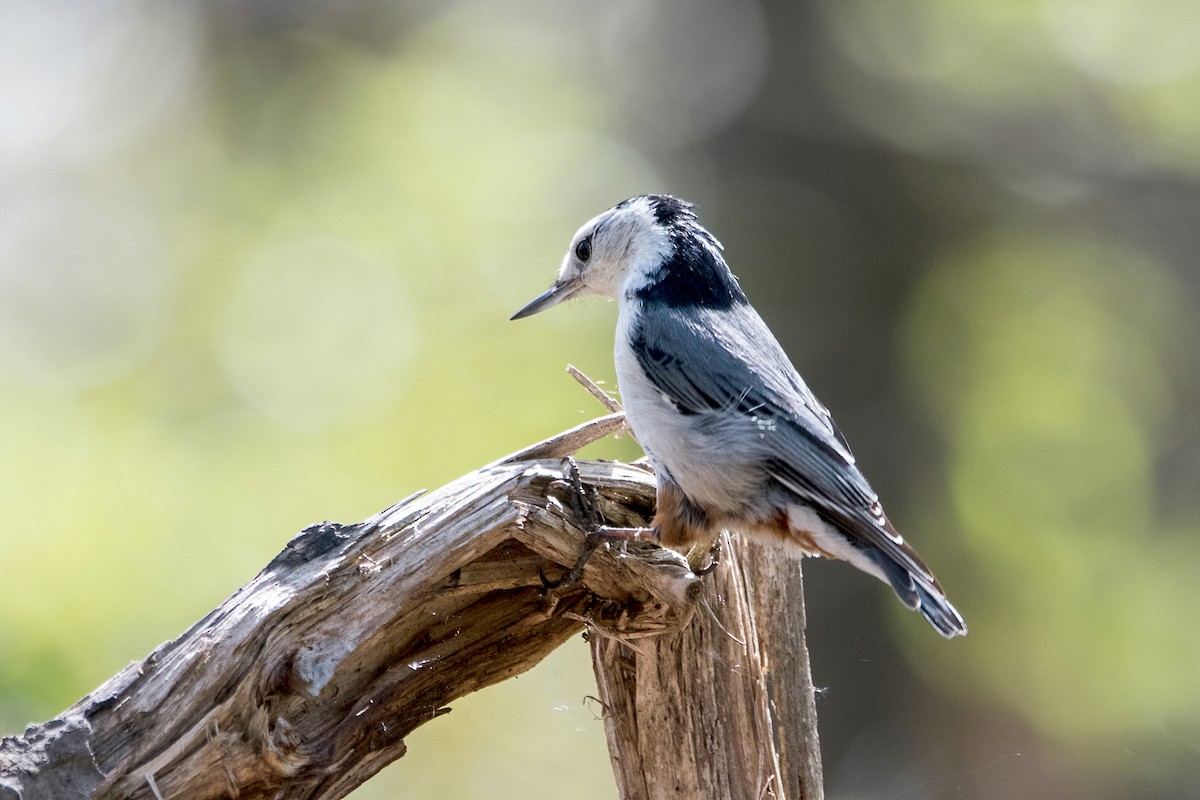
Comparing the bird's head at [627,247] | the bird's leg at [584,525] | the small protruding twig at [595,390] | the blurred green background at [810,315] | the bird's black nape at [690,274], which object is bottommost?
the bird's leg at [584,525]

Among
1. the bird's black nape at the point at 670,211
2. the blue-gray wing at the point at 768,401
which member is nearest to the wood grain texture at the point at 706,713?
the blue-gray wing at the point at 768,401

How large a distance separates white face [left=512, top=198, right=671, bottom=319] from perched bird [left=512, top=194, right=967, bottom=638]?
4 cm

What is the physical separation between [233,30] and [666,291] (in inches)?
192

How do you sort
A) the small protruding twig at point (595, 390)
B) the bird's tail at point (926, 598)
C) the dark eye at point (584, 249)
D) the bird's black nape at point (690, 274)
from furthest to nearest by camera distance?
the dark eye at point (584, 249) < the bird's black nape at point (690, 274) < the small protruding twig at point (595, 390) < the bird's tail at point (926, 598)

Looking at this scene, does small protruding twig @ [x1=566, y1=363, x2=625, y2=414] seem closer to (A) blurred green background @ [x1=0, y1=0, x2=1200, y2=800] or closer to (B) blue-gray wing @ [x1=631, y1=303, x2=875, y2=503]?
(B) blue-gray wing @ [x1=631, y1=303, x2=875, y2=503]

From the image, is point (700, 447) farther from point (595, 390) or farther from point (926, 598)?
point (926, 598)

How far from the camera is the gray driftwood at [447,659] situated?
190cm

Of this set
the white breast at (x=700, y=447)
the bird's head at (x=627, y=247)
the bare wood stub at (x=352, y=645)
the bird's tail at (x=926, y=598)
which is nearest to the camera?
the bare wood stub at (x=352, y=645)

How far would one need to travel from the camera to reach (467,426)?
196 inches

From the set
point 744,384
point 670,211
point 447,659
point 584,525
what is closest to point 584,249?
point 670,211

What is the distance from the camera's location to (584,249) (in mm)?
3191

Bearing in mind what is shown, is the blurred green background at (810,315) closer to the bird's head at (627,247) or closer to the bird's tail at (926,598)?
the bird's head at (627,247)

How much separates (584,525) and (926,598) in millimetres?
719

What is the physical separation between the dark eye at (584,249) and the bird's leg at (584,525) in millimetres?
1087
